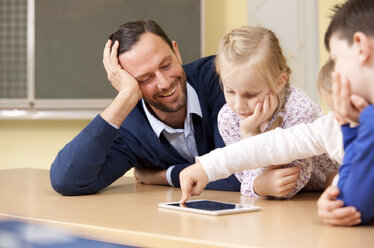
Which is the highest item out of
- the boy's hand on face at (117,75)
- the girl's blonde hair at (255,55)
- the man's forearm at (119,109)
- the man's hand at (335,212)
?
the girl's blonde hair at (255,55)

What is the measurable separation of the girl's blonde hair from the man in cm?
30

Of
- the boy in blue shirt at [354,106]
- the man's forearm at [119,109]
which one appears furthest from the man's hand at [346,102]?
the man's forearm at [119,109]

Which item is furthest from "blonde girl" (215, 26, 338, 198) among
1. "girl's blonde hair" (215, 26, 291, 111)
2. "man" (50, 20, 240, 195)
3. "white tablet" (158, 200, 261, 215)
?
"man" (50, 20, 240, 195)

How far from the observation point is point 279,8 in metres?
2.96

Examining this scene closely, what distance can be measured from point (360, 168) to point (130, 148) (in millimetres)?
856

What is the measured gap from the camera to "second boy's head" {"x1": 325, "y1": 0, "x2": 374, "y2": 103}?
732mm

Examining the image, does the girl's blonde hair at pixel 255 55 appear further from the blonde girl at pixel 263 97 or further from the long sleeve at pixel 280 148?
the long sleeve at pixel 280 148

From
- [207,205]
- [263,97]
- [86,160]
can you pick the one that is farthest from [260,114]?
[86,160]

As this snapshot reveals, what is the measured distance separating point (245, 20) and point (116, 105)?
186 cm

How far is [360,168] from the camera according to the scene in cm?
76

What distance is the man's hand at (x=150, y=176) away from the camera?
4.96ft

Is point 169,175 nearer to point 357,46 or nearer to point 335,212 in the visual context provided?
point 335,212

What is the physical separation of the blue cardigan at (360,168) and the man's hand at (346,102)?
0.06ft

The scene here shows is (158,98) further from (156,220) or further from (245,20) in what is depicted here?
(245,20)
